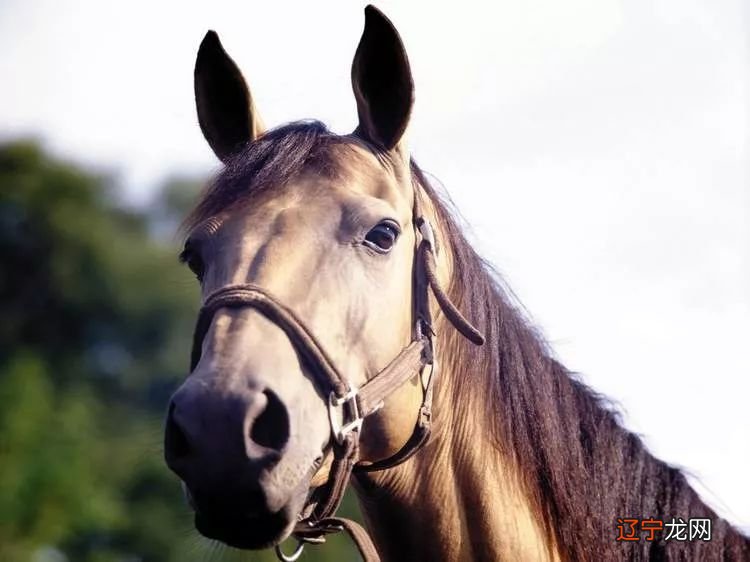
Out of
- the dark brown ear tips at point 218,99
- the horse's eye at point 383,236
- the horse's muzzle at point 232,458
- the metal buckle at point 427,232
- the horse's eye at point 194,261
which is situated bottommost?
the horse's muzzle at point 232,458

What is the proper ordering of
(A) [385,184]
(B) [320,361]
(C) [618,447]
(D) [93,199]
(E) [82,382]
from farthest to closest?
(D) [93,199]
(E) [82,382]
(C) [618,447]
(A) [385,184]
(B) [320,361]

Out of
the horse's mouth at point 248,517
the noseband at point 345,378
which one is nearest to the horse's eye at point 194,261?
the noseband at point 345,378

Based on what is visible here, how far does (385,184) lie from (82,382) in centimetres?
5739

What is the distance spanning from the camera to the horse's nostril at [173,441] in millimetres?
3363

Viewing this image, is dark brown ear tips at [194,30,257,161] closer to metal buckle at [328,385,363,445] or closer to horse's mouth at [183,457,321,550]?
metal buckle at [328,385,363,445]

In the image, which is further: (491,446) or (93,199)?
(93,199)

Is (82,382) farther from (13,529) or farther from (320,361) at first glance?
(320,361)

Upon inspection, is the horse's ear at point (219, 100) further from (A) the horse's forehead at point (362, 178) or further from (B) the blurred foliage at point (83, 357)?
(B) the blurred foliage at point (83, 357)

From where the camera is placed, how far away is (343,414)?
12.1 ft

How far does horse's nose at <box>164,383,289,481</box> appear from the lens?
330 cm

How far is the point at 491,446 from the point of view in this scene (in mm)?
4266

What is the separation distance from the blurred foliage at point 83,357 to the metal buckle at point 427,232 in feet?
78.0

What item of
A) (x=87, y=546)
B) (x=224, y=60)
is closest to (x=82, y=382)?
(x=87, y=546)

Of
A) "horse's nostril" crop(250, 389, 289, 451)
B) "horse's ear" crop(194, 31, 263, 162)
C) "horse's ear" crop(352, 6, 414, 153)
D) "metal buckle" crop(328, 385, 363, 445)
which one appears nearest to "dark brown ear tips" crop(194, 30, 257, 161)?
"horse's ear" crop(194, 31, 263, 162)
